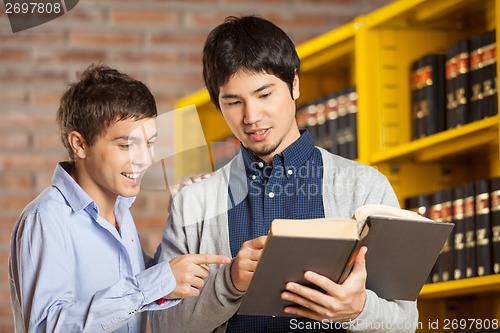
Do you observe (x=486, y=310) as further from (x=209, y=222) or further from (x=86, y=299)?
(x=86, y=299)

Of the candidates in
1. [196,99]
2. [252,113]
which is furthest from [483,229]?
[196,99]

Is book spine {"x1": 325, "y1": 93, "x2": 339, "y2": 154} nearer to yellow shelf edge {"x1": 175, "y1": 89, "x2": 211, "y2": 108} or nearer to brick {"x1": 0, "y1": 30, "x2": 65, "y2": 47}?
yellow shelf edge {"x1": 175, "y1": 89, "x2": 211, "y2": 108}

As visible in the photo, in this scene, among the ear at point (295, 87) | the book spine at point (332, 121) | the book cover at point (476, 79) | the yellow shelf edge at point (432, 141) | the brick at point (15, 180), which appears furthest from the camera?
the brick at point (15, 180)

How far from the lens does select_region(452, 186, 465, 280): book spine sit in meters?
2.53

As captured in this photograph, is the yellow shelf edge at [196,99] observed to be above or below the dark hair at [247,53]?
above

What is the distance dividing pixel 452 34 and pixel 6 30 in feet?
6.18

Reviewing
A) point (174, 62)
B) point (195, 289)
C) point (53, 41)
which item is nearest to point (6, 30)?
point (53, 41)

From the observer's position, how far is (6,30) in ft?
12.0

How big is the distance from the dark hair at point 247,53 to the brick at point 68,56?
1.91 m

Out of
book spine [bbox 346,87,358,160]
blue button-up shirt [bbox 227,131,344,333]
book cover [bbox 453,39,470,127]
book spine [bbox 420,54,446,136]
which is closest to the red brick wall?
book spine [bbox 346,87,358,160]

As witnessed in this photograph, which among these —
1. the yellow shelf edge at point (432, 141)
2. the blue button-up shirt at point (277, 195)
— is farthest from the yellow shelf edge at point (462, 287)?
the blue button-up shirt at point (277, 195)

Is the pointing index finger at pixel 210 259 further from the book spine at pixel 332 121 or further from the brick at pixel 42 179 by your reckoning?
the brick at pixel 42 179

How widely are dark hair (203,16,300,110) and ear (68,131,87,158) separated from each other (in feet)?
0.97

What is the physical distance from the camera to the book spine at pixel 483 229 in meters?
2.43
